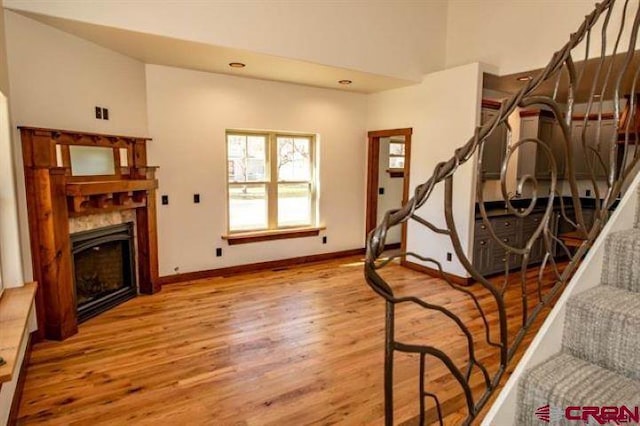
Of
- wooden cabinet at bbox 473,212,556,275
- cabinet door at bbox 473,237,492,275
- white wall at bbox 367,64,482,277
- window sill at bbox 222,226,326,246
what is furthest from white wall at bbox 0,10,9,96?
cabinet door at bbox 473,237,492,275

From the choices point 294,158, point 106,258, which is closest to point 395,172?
point 294,158

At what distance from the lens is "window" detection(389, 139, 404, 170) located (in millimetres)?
6807

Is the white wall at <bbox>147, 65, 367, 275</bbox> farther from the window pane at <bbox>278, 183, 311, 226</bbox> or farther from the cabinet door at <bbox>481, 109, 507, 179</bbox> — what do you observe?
the cabinet door at <bbox>481, 109, 507, 179</bbox>

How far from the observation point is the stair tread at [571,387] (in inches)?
43.6

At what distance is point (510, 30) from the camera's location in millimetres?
4613

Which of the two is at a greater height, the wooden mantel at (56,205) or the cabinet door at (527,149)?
the cabinet door at (527,149)

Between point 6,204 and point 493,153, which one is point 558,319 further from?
point 493,153

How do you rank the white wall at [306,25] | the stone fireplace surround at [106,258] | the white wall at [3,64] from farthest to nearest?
the stone fireplace surround at [106,258]
the white wall at [306,25]
the white wall at [3,64]

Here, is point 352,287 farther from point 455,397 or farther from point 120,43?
point 120,43

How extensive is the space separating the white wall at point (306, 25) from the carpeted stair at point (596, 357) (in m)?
3.56

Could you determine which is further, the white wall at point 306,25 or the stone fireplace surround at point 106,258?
the stone fireplace surround at point 106,258

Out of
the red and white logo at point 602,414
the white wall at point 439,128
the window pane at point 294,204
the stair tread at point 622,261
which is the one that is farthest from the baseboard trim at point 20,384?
the white wall at point 439,128

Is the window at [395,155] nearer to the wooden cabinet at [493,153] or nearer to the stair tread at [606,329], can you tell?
the wooden cabinet at [493,153]

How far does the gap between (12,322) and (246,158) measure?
3489 mm
